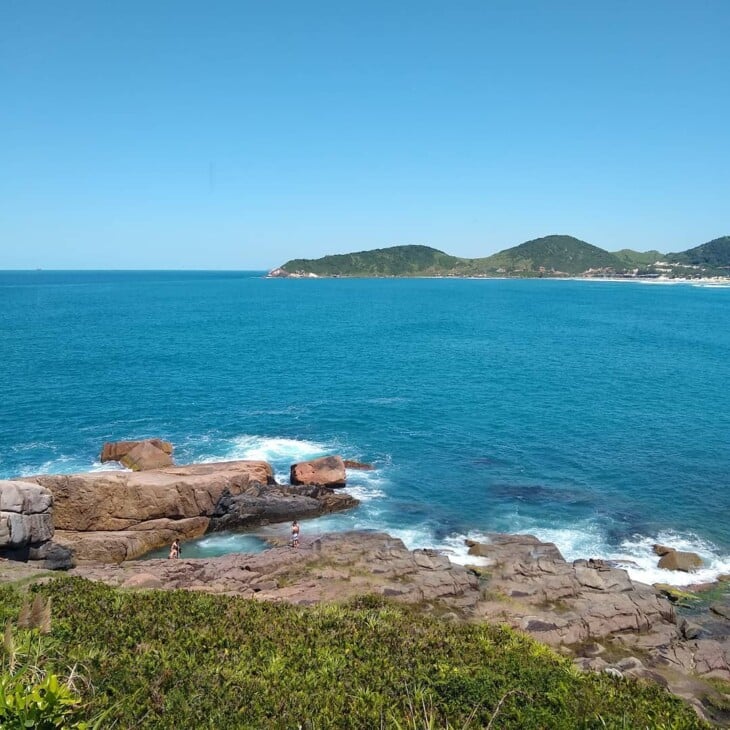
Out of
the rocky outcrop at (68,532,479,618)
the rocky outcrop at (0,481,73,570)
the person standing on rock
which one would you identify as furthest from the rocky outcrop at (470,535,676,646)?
the rocky outcrop at (0,481,73,570)

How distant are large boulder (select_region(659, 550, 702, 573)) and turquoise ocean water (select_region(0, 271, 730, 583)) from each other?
2.33ft

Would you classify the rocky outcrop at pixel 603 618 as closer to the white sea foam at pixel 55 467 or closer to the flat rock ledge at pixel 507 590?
the flat rock ledge at pixel 507 590

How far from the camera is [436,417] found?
195ft

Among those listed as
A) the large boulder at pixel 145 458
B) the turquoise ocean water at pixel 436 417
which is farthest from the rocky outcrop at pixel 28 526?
the large boulder at pixel 145 458

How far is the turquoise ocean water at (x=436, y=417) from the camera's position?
39.1 m

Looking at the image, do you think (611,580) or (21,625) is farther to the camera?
(611,580)

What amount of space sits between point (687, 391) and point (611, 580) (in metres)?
48.1

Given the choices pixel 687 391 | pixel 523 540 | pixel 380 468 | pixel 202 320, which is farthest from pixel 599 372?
pixel 202 320

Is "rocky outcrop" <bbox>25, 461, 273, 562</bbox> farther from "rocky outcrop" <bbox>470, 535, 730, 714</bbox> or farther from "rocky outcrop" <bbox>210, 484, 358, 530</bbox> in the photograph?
"rocky outcrop" <bbox>470, 535, 730, 714</bbox>

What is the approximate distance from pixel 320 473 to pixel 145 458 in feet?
43.7

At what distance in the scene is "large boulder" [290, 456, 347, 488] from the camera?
42500mm

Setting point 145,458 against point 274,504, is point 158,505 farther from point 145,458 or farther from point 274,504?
point 145,458

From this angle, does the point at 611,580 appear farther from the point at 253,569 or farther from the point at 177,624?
the point at 177,624

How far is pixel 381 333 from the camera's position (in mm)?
118938
